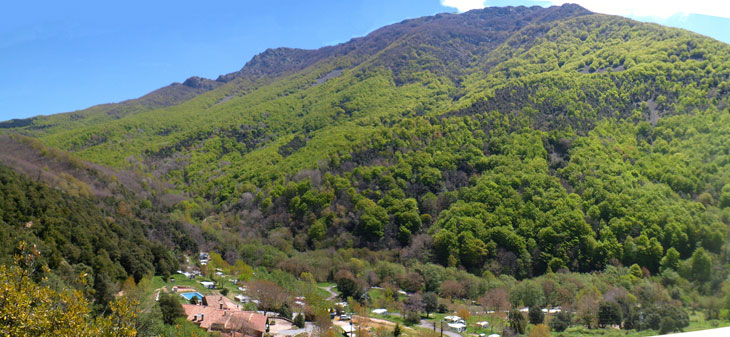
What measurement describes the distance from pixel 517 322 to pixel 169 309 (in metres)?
14.3

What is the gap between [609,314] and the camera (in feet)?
60.9

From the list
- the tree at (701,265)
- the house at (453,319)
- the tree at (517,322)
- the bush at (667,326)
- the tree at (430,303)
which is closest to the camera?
the bush at (667,326)

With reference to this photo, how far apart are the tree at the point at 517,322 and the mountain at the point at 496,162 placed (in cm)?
738

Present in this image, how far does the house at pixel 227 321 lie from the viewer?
1600 cm

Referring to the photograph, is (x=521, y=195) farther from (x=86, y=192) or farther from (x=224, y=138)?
(x=224, y=138)

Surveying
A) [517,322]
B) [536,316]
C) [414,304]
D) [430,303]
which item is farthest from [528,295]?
[414,304]

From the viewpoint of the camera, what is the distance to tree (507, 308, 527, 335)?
19.2 meters

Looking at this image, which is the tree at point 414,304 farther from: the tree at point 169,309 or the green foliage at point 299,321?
the tree at point 169,309

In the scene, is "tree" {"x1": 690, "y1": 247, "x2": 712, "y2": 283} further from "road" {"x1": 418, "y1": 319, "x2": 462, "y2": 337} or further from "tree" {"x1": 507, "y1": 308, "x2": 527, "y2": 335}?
"road" {"x1": 418, "y1": 319, "x2": 462, "y2": 337}

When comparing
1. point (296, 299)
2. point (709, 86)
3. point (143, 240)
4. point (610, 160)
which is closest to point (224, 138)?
point (143, 240)

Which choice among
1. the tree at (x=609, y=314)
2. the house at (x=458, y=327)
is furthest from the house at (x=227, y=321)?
the tree at (x=609, y=314)

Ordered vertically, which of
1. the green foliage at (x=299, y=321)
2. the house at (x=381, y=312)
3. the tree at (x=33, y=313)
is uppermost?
the tree at (x=33, y=313)

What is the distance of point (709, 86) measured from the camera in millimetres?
34719

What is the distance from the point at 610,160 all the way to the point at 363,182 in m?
19.6
